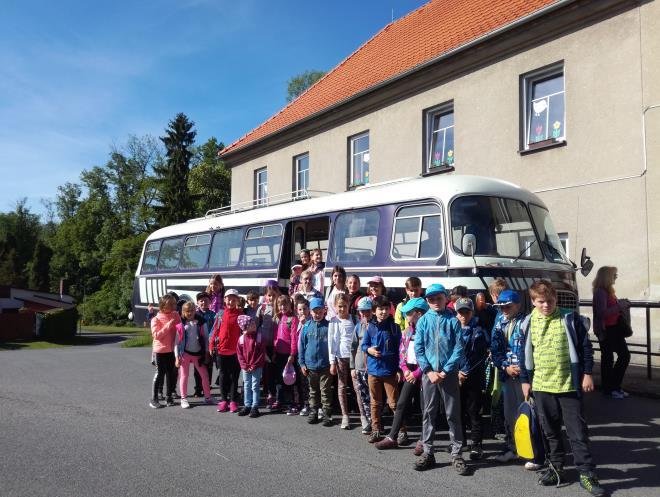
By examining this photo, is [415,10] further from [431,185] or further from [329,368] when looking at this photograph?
[329,368]

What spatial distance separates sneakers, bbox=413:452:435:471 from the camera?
532 centimetres

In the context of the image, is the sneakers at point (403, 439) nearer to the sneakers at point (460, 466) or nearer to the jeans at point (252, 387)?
the sneakers at point (460, 466)

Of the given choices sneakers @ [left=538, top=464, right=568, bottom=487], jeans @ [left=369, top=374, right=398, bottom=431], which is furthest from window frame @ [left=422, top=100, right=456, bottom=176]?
sneakers @ [left=538, top=464, right=568, bottom=487]

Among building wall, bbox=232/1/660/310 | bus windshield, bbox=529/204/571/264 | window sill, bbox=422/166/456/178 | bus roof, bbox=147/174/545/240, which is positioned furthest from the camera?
window sill, bbox=422/166/456/178

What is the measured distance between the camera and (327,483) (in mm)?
4926

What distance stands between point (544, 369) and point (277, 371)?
393 cm

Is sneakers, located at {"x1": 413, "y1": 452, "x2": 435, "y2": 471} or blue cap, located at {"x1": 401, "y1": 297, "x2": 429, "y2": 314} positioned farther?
blue cap, located at {"x1": 401, "y1": 297, "x2": 429, "y2": 314}

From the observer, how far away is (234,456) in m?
5.69

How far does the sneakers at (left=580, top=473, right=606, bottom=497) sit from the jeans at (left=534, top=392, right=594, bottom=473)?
44 mm

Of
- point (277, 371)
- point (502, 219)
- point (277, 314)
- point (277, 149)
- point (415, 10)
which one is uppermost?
point (415, 10)

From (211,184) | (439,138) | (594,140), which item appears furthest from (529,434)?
A: (211,184)

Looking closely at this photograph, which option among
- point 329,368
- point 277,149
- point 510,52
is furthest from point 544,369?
point 277,149

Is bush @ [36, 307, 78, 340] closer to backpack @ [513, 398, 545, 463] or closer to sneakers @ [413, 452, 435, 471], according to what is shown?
sneakers @ [413, 452, 435, 471]

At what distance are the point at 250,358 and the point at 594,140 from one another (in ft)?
27.9
